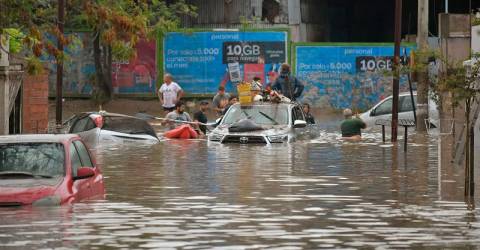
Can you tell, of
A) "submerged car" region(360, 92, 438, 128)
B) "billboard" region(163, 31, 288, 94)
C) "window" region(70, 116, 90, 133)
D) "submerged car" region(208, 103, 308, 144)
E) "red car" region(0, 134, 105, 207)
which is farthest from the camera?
"billboard" region(163, 31, 288, 94)

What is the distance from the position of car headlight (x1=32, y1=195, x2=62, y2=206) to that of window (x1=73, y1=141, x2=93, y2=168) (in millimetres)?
1564

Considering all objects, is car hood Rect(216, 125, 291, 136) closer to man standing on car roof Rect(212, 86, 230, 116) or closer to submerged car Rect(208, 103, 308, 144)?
submerged car Rect(208, 103, 308, 144)

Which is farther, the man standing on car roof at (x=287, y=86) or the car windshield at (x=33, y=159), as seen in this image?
the man standing on car roof at (x=287, y=86)

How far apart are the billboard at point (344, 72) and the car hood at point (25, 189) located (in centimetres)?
3113

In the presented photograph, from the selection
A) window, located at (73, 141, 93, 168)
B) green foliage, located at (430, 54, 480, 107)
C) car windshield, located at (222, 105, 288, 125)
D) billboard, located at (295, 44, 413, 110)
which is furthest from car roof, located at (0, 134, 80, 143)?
billboard, located at (295, 44, 413, 110)

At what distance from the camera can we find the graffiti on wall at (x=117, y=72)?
48.4 meters

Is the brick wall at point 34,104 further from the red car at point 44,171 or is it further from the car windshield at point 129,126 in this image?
the red car at point 44,171

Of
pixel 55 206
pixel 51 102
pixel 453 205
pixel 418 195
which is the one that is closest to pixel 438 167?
pixel 418 195

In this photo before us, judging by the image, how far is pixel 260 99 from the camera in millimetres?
33031

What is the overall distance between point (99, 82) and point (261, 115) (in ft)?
55.6

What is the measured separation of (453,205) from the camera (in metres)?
18.4

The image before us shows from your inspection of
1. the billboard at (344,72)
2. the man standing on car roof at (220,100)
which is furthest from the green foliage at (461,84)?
the billboard at (344,72)

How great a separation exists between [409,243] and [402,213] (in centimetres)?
332

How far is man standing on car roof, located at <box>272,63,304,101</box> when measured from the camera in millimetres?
36031
